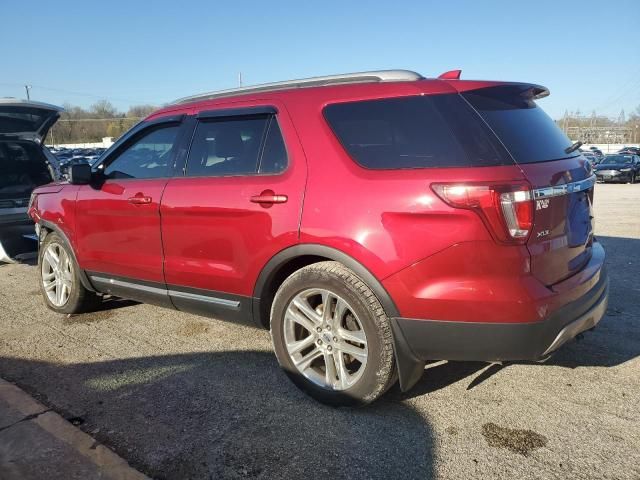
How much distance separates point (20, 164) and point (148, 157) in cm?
510

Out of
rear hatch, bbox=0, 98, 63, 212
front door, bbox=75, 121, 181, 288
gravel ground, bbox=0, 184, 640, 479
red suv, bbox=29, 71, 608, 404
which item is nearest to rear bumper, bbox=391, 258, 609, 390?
red suv, bbox=29, 71, 608, 404

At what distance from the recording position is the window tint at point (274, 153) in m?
3.20

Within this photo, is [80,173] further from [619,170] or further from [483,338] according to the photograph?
[619,170]

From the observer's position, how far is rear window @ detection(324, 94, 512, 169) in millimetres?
2590

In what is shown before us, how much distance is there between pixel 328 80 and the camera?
3.26 m

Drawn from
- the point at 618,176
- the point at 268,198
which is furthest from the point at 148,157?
the point at 618,176

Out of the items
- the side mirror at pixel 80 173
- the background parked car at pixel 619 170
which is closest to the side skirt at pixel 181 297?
the side mirror at pixel 80 173

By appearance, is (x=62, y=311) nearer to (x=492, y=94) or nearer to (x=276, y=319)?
(x=276, y=319)

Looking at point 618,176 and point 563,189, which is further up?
point 563,189

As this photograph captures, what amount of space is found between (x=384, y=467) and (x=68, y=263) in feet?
12.2

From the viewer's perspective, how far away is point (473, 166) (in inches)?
99.2

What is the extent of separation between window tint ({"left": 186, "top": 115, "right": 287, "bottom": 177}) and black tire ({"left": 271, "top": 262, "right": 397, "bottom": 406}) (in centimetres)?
72

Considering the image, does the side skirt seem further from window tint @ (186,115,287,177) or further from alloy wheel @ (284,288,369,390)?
window tint @ (186,115,287,177)

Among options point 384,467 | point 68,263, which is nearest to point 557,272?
point 384,467
